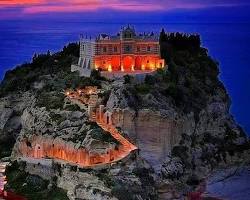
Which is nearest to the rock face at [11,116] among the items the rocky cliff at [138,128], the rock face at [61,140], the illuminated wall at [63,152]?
the rocky cliff at [138,128]

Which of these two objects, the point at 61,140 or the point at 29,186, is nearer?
the point at 29,186

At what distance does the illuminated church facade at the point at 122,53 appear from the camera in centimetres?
6669

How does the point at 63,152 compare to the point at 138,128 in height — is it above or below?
below

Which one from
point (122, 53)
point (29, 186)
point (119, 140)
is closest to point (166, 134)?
point (119, 140)

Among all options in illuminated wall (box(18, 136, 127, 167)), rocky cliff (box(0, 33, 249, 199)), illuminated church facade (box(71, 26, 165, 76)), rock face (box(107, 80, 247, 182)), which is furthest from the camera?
illuminated church facade (box(71, 26, 165, 76))

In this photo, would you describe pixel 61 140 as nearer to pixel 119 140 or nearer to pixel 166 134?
pixel 119 140

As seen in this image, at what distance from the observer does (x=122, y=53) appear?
6738 cm

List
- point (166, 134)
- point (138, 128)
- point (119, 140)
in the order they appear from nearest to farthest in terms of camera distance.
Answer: point (119, 140), point (138, 128), point (166, 134)

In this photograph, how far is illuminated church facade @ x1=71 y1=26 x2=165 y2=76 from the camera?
6669 centimetres

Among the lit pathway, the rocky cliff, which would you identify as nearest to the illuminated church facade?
the rocky cliff

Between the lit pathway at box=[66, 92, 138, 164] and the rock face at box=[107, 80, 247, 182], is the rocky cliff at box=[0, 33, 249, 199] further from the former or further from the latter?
the lit pathway at box=[66, 92, 138, 164]

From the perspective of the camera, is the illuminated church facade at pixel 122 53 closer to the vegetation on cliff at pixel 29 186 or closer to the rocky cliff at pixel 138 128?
the rocky cliff at pixel 138 128

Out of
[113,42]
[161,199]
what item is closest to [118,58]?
[113,42]

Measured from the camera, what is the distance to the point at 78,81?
65688 mm
